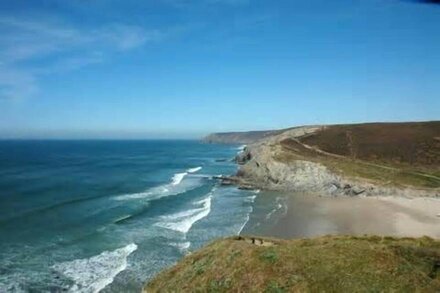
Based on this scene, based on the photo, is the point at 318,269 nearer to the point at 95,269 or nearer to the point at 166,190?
the point at 95,269

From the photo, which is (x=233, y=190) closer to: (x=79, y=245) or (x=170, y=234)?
(x=170, y=234)

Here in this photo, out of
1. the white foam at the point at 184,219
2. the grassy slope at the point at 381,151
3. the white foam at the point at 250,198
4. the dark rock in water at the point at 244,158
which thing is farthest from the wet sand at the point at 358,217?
the dark rock in water at the point at 244,158

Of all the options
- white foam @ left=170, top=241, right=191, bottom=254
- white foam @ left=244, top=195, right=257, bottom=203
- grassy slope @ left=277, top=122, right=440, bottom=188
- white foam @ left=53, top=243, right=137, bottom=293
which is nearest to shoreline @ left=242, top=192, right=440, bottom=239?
white foam @ left=244, top=195, right=257, bottom=203

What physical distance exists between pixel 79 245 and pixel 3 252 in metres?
5.53

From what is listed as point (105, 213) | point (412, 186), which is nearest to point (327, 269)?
point (105, 213)

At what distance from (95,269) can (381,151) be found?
70256mm

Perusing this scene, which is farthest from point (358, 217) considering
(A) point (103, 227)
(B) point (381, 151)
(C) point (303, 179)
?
(B) point (381, 151)

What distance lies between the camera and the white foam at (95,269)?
29.6m

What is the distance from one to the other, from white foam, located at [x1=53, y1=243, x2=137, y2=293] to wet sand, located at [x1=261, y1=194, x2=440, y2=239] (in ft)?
46.3

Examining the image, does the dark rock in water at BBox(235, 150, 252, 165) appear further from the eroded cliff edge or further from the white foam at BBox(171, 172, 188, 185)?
the white foam at BBox(171, 172, 188, 185)

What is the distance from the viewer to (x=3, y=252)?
121ft

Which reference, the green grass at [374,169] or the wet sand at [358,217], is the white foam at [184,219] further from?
the green grass at [374,169]

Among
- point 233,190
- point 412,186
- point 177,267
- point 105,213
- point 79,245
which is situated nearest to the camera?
point 177,267

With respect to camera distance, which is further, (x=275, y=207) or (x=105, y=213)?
(x=275, y=207)
